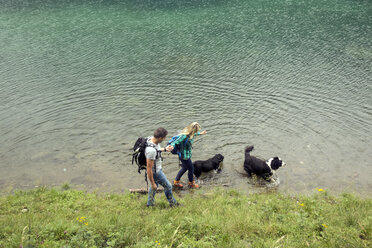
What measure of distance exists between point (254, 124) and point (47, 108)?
34.9 feet

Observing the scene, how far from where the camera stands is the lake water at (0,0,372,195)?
11016 mm

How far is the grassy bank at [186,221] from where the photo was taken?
621cm

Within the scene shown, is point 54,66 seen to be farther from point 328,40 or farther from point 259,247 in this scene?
point 328,40

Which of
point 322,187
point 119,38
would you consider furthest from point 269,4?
point 322,187

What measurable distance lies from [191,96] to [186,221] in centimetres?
1044

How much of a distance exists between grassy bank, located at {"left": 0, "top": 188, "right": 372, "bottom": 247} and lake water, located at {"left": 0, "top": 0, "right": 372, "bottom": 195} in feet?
4.61

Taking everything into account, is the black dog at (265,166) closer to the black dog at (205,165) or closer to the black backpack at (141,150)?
the black dog at (205,165)

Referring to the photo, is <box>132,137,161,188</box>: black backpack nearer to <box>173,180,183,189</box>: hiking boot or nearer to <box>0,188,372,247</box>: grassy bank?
<box>0,188,372,247</box>: grassy bank

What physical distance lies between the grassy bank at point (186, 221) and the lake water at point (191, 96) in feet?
4.61

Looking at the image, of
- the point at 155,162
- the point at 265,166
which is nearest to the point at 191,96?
the point at 265,166

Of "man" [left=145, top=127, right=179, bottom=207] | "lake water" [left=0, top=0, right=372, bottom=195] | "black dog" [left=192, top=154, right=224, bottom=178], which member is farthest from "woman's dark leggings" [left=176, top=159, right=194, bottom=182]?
"man" [left=145, top=127, right=179, bottom=207]

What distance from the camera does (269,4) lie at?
1617 inches

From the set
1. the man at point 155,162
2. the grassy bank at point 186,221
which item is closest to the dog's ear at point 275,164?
the grassy bank at point 186,221

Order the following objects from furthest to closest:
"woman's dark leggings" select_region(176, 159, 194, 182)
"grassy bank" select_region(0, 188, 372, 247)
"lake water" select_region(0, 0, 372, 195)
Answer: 1. "lake water" select_region(0, 0, 372, 195)
2. "woman's dark leggings" select_region(176, 159, 194, 182)
3. "grassy bank" select_region(0, 188, 372, 247)
